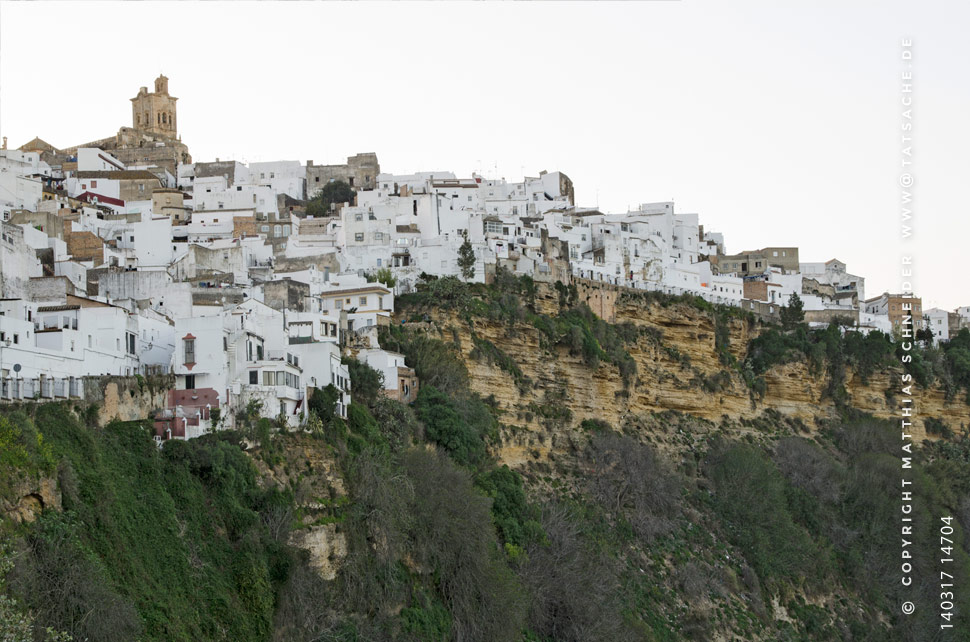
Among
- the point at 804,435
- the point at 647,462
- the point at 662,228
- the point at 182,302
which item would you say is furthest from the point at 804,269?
the point at 182,302

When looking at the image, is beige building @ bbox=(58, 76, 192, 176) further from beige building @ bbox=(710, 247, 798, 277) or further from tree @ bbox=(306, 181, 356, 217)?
beige building @ bbox=(710, 247, 798, 277)

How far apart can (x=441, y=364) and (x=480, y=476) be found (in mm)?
4266

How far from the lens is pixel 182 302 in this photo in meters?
37.9

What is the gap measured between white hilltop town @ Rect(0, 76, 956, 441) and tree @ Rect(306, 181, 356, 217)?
0.63ft

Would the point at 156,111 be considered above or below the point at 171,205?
above

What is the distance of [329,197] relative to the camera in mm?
61875

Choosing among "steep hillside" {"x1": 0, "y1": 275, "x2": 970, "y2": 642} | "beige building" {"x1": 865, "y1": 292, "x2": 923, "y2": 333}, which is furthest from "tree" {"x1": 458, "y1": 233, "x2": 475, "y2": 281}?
"beige building" {"x1": 865, "y1": 292, "x2": 923, "y2": 333}

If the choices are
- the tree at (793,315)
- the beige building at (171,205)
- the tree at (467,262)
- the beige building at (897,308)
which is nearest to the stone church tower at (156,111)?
the beige building at (171,205)

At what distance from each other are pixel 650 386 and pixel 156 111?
119 feet

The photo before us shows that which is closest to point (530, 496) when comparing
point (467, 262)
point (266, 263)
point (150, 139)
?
point (467, 262)

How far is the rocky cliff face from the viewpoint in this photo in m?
44.3

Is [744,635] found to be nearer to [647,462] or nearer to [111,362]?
[647,462]

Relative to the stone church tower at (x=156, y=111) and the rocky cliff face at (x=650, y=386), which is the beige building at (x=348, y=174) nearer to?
the stone church tower at (x=156, y=111)

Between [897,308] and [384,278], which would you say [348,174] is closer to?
[384,278]
